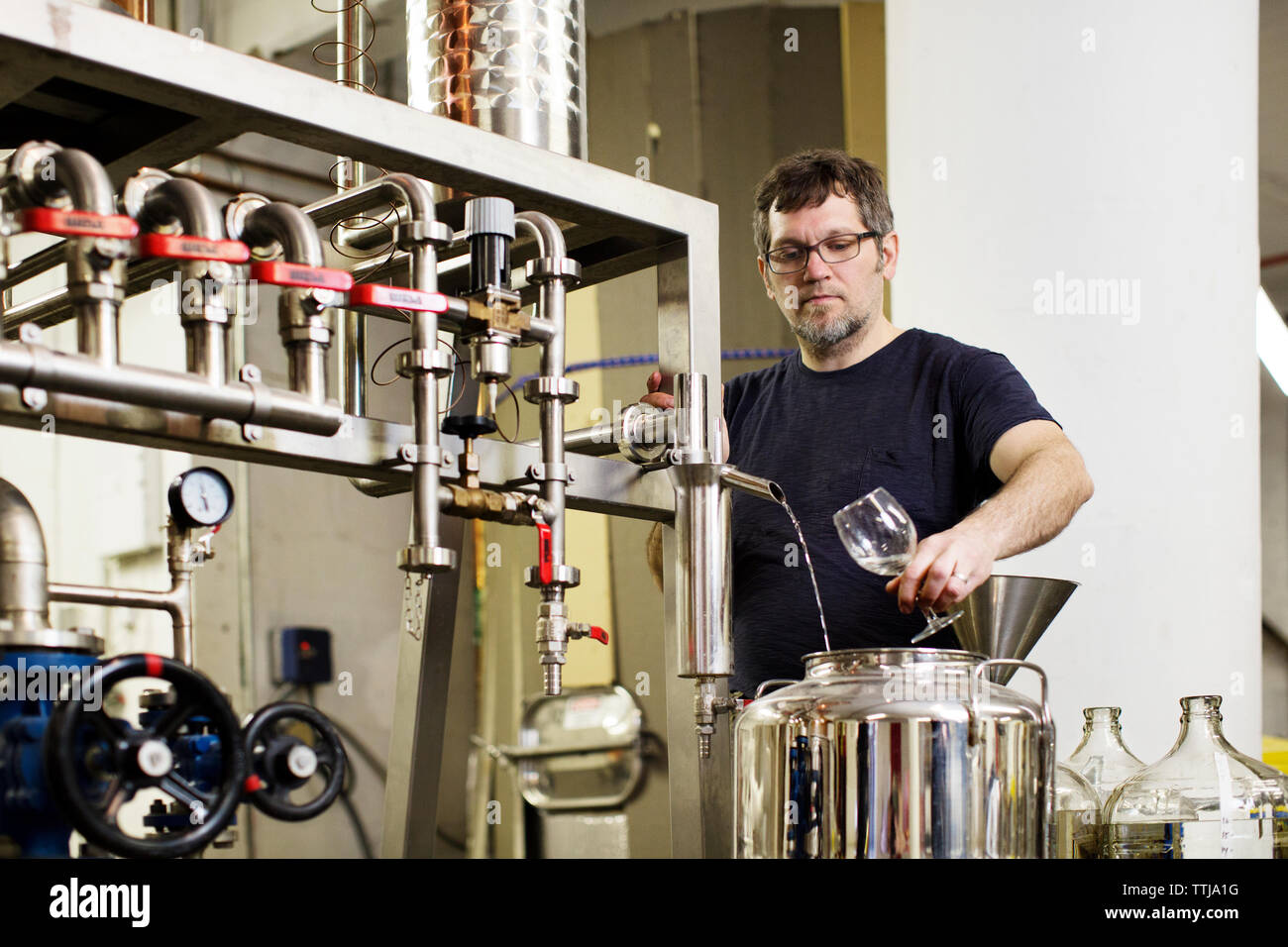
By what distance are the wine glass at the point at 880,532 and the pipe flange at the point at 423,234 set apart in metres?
0.50

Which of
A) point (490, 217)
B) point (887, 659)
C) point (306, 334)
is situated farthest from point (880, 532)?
point (306, 334)

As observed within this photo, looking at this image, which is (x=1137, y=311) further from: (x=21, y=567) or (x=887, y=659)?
(x=21, y=567)

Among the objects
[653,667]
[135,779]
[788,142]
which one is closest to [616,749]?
[653,667]

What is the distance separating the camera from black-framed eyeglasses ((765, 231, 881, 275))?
6.89 feet

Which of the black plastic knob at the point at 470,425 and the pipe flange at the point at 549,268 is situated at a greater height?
→ the pipe flange at the point at 549,268

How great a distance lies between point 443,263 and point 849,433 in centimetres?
74

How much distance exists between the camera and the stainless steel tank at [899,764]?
1171 millimetres

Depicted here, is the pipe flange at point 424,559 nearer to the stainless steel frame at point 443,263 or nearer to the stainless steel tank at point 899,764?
the stainless steel frame at point 443,263

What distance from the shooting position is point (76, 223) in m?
0.94

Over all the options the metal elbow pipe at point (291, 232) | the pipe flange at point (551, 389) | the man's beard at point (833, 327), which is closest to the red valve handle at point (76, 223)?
the metal elbow pipe at point (291, 232)

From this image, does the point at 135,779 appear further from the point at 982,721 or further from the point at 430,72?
the point at 430,72

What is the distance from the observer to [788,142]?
12.3 feet

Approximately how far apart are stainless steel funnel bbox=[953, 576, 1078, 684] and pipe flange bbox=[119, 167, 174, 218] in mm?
981

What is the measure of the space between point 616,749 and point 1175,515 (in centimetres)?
193
